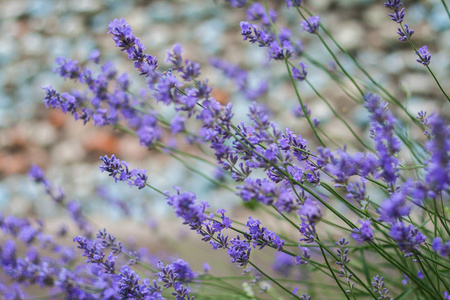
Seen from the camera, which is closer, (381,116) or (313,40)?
(381,116)

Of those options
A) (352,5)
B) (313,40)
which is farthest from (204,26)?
(352,5)

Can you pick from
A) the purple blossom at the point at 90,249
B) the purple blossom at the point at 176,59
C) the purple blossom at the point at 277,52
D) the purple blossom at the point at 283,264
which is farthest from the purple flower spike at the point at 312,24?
the purple blossom at the point at 283,264

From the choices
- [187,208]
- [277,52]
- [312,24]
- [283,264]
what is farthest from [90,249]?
[283,264]

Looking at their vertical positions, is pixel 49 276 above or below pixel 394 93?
below

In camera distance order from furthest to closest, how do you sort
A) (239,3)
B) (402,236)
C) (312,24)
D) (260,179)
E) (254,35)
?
(239,3), (312,24), (254,35), (260,179), (402,236)

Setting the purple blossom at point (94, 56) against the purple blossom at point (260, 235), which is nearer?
the purple blossom at point (260, 235)

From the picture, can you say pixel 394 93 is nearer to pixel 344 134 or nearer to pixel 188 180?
pixel 344 134

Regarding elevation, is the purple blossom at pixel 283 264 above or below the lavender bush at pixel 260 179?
above

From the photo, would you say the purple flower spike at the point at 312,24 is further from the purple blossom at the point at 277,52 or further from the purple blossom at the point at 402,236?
the purple blossom at the point at 402,236

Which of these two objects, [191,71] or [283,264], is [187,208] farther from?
[283,264]

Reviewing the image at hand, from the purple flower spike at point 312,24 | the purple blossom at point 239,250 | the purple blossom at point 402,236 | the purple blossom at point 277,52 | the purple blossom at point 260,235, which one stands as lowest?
the purple blossom at point 402,236

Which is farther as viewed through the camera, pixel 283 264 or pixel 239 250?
pixel 283 264
